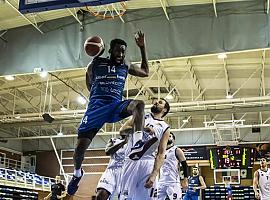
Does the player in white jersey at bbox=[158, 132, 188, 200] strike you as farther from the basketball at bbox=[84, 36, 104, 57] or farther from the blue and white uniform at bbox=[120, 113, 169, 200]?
the basketball at bbox=[84, 36, 104, 57]

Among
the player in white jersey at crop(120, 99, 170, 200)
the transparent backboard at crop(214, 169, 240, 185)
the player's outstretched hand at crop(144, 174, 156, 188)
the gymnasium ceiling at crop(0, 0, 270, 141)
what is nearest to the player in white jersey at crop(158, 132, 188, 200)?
the player in white jersey at crop(120, 99, 170, 200)

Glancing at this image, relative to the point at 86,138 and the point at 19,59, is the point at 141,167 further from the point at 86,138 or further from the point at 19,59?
the point at 19,59

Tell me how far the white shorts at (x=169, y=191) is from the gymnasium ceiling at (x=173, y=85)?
30.9ft

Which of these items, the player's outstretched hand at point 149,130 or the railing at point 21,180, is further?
the railing at point 21,180

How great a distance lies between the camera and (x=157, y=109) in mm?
6152

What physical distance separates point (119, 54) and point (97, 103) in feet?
1.99

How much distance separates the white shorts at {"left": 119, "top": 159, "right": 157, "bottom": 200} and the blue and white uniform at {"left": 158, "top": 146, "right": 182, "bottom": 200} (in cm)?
207

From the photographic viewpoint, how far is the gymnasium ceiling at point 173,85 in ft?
61.9

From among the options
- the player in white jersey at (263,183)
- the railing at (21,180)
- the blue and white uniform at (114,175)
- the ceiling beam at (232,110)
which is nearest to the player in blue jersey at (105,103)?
the blue and white uniform at (114,175)

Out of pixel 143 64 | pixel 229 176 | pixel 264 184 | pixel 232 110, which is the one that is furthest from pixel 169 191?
pixel 229 176

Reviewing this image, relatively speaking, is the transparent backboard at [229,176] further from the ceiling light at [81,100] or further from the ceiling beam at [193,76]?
the ceiling light at [81,100]

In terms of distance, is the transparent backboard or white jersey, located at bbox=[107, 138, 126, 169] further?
the transparent backboard

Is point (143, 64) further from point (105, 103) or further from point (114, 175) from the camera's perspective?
point (114, 175)

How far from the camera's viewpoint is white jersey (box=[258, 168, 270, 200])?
11609 millimetres
